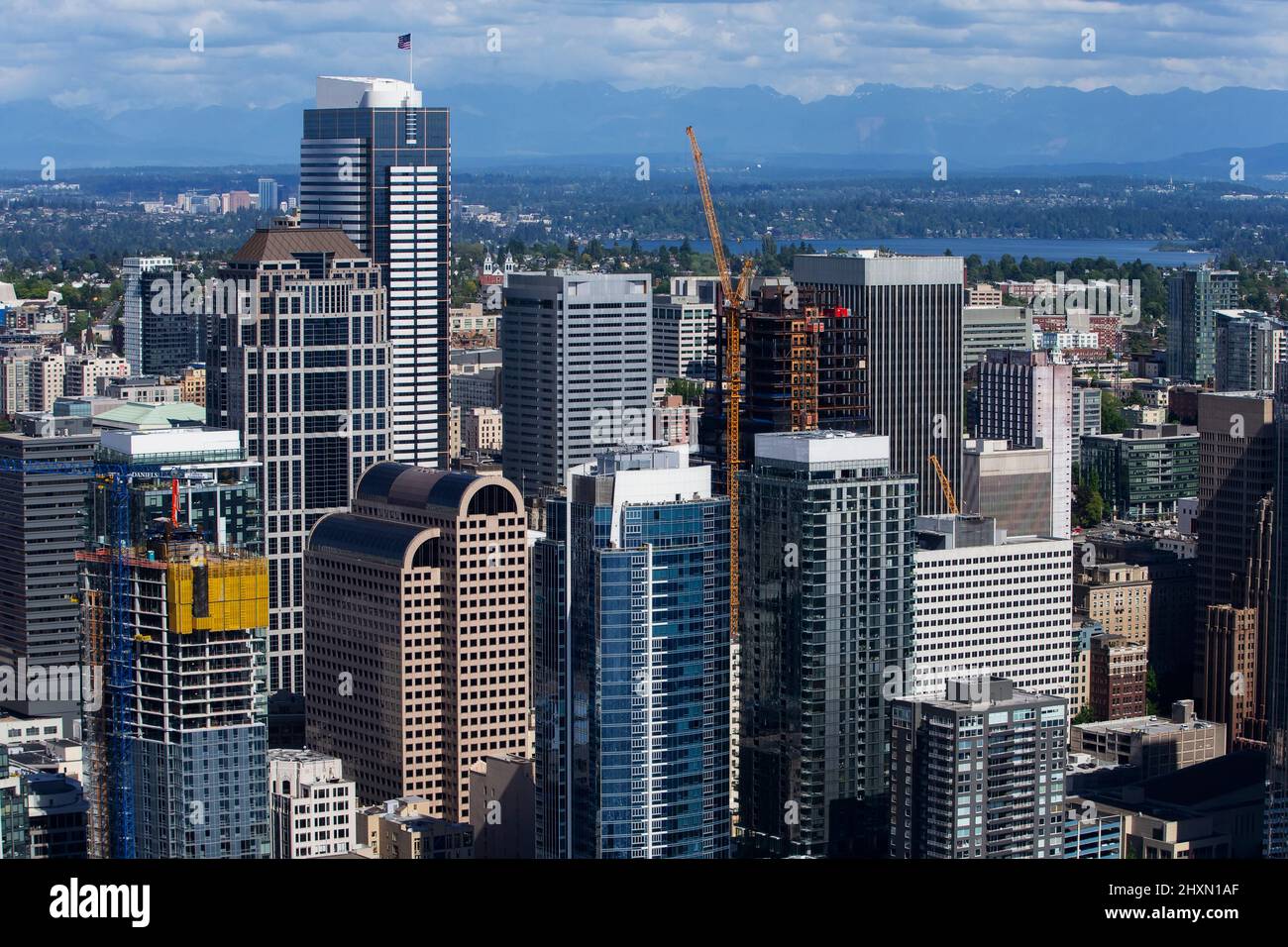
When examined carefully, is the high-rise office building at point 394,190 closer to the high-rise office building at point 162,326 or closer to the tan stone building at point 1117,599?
the high-rise office building at point 162,326

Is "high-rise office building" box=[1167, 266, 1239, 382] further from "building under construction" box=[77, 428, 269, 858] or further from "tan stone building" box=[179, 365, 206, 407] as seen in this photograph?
"building under construction" box=[77, 428, 269, 858]

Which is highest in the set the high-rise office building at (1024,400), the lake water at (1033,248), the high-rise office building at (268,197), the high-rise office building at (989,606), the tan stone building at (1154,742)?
the high-rise office building at (268,197)

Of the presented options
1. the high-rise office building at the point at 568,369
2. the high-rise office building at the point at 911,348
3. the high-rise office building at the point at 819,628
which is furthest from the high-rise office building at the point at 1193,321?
the high-rise office building at the point at 819,628

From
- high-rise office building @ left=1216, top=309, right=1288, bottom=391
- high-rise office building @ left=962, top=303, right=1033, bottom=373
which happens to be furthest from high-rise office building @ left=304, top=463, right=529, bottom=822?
high-rise office building @ left=962, top=303, right=1033, bottom=373

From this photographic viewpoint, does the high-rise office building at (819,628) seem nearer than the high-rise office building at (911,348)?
Yes
